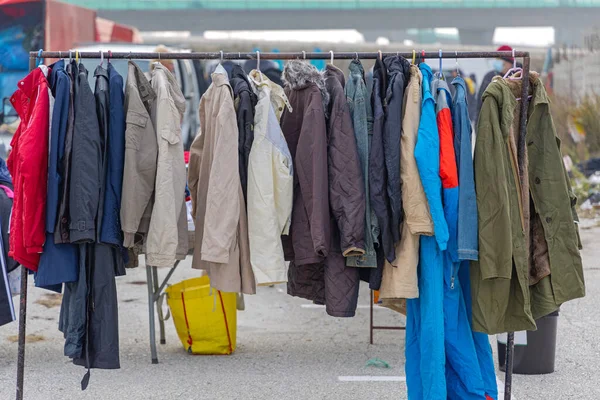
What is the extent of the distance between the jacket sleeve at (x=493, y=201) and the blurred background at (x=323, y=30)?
2.37m

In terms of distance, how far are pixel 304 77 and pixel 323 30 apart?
44024 mm

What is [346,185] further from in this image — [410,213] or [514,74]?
[514,74]

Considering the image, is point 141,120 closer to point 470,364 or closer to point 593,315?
point 470,364

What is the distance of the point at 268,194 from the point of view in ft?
14.3

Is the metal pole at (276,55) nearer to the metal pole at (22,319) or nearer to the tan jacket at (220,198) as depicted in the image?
the tan jacket at (220,198)

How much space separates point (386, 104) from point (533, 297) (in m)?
1.37

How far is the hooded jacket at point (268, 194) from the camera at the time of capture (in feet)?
14.3

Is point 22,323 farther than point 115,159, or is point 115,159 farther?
point 22,323

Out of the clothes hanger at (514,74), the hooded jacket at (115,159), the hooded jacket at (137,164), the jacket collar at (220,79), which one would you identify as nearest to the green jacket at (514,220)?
the clothes hanger at (514,74)

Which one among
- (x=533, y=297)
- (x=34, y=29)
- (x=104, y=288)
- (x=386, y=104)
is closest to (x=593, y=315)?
(x=533, y=297)

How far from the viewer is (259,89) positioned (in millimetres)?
4527

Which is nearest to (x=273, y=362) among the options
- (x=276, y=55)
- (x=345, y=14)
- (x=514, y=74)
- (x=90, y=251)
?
(x=90, y=251)

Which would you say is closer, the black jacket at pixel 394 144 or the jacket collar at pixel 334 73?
the black jacket at pixel 394 144

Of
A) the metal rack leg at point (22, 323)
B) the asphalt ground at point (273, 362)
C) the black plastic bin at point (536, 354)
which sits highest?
the metal rack leg at point (22, 323)
